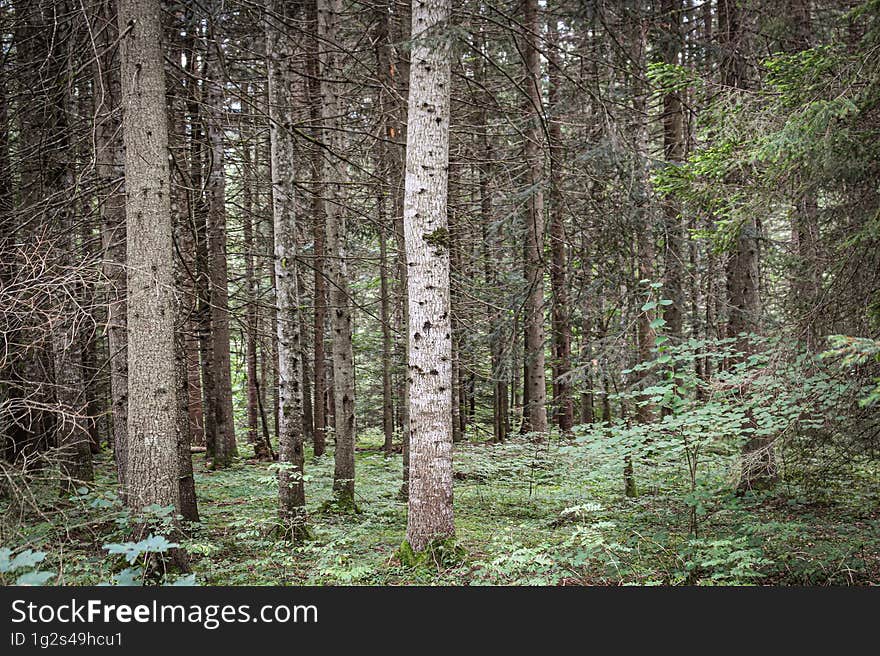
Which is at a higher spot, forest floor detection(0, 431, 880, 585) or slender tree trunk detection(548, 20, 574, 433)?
slender tree trunk detection(548, 20, 574, 433)

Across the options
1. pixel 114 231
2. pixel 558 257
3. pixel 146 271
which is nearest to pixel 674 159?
pixel 558 257

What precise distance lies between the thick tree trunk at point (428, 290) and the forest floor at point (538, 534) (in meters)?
0.67

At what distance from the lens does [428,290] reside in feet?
20.0

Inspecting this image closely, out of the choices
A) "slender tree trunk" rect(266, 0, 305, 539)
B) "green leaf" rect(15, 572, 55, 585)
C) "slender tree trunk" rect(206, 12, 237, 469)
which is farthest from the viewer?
"slender tree trunk" rect(206, 12, 237, 469)

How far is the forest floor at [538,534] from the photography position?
227 inches

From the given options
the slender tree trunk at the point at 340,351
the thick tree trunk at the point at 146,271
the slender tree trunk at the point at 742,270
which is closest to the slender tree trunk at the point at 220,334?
the slender tree trunk at the point at 340,351

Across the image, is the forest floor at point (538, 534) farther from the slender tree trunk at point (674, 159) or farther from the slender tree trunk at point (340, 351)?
the slender tree trunk at point (674, 159)

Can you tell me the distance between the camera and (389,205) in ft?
46.4

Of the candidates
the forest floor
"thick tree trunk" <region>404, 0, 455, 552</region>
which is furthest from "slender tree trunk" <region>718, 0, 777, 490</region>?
"thick tree trunk" <region>404, 0, 455, 552</region>

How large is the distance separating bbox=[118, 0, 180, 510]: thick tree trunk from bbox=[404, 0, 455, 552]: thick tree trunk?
8.17 ft

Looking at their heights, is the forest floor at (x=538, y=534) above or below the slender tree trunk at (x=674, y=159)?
below

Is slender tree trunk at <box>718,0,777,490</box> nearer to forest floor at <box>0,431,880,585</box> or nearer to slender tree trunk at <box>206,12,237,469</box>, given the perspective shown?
forest floor at <box>0,431,880,585</box>

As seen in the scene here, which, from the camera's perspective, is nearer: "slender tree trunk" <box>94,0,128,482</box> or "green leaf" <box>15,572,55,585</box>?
"green leaf" <box>15,572,55,585</box>

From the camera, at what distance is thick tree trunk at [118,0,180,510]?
5.91 metres
